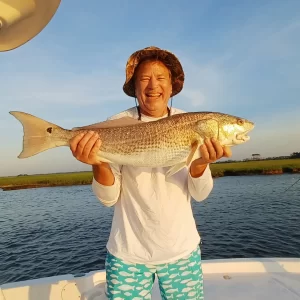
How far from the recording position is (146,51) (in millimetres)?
3111

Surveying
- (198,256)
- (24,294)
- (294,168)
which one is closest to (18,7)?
(198,256)

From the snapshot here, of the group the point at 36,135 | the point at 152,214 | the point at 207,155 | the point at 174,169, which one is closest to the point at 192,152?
the point at 207,155

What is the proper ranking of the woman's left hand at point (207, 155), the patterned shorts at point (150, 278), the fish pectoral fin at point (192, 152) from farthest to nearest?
the fish pectoral fin at point (192, 152) → the woman's left hand at point (207, 155) → the patterned shorts at point (150, 278)

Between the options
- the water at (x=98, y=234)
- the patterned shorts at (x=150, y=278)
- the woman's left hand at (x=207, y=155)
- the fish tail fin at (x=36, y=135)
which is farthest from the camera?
the water at (x=98, y=234)

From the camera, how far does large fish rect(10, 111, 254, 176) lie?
9.91 ft

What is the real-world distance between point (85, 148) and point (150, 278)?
4.57 ft

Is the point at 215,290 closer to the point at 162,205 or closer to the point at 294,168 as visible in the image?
the point at 162,205

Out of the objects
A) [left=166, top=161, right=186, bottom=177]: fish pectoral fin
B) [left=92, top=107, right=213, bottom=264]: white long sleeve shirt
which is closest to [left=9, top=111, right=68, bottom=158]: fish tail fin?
[left=92, top=107, right=213, bottom=264]: white long sleeve shirt

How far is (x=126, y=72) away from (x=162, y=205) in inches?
58.2

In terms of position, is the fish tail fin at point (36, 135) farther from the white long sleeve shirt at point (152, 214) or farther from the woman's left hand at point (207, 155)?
the woman's left hand at point (207, 155)

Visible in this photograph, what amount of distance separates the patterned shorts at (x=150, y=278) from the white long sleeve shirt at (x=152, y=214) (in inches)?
2.9

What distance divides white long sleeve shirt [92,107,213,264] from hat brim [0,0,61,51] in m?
1.45

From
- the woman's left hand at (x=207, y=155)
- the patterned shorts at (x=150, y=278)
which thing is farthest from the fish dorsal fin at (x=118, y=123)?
the patterned shorts at (x=150, y=278)

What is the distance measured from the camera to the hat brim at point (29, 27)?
7.47 ft
